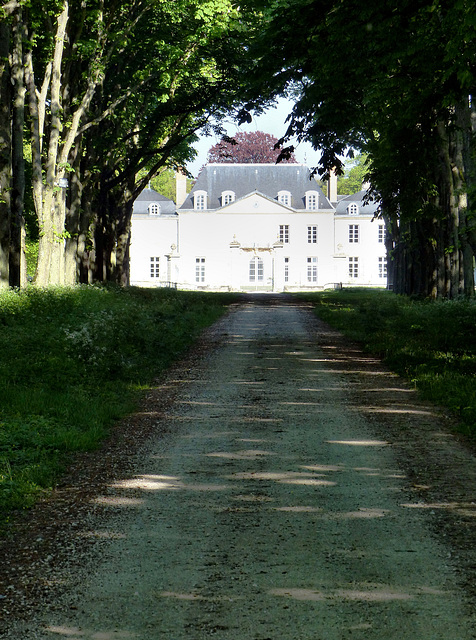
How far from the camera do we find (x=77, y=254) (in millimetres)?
25797

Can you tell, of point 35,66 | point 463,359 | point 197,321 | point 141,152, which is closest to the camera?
point 463,359

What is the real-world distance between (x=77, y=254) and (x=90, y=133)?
13.7 ft

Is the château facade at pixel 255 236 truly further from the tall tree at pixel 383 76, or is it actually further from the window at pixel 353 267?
the tall tree at pixel 383 76

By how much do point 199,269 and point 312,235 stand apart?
10671 mm

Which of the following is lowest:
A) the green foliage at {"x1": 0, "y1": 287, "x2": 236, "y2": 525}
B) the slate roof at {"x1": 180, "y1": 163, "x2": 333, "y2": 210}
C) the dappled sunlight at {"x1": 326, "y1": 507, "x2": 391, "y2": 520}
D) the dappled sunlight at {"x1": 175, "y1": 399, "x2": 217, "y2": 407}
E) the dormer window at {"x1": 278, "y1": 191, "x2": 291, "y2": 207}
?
the dappled sunlight at {"x1": 326, "y1": 507, "x2": 391, "y2": 520}

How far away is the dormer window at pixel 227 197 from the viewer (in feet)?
219

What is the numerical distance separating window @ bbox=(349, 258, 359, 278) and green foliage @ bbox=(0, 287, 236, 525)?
164 ft

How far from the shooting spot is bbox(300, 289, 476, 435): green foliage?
1022cm

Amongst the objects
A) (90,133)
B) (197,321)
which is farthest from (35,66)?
(197,321)

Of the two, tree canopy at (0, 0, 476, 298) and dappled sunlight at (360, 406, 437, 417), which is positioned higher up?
tree canopy at (0, 0, 476, 298)

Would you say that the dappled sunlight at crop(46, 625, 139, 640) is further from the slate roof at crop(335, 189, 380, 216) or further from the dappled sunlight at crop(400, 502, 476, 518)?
the slate roof at crop(335, 189, 380, 216)

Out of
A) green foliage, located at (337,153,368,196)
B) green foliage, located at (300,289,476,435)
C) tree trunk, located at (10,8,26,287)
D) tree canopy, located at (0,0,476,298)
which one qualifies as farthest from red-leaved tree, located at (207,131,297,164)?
tree trunk, located at (10,8,26,287)

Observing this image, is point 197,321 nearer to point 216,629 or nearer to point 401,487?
point 401,487

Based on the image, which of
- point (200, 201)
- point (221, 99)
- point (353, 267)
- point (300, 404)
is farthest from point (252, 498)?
point (353, 267)
